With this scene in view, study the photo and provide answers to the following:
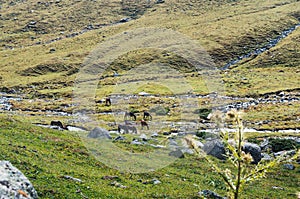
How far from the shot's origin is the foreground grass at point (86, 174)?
2075cm

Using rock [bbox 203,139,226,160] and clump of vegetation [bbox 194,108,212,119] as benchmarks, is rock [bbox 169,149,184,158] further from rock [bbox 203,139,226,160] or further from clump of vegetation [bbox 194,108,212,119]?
clump of vegetation [bbox 194,108,212,119]

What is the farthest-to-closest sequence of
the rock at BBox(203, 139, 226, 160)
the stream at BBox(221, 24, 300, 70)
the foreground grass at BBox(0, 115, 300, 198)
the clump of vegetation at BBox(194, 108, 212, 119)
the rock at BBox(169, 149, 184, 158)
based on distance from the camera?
the stream at BBox(221, 24, 300, 70)
the clump of vegetation at BBox(194, 108, 212, 119)
the rock at BBox(203, 139, 226, 160)
the rock at BBox(169, 149, 184, 158)
the foreground grass at BBox(0, 115, 300, 198)

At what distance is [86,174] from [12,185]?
10.3 m

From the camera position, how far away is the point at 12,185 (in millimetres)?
14156

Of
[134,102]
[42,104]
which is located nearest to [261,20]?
[134,102]

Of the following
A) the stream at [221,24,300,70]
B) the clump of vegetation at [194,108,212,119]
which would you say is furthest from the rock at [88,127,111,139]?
the stream at [221,24,300,70]

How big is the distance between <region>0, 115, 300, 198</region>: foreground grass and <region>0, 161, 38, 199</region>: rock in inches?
117

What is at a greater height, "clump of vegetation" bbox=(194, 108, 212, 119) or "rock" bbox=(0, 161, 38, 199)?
"rock" bbox=(0, 161, 38, 199)

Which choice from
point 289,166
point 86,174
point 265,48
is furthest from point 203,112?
point 265,48

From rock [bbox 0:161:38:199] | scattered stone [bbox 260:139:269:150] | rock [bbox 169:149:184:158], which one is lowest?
scattered stone [bbox 260:139:269:150]

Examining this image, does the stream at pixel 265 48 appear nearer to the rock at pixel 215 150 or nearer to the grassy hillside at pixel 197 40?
the grassy hillside at pixel 197 40

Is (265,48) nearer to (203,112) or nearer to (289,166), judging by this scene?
(203,112)

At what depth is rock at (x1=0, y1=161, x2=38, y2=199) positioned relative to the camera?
1356 cm

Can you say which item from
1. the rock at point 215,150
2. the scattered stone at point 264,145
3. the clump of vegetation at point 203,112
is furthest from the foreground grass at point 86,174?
the clump of vegetation at point 203,112
